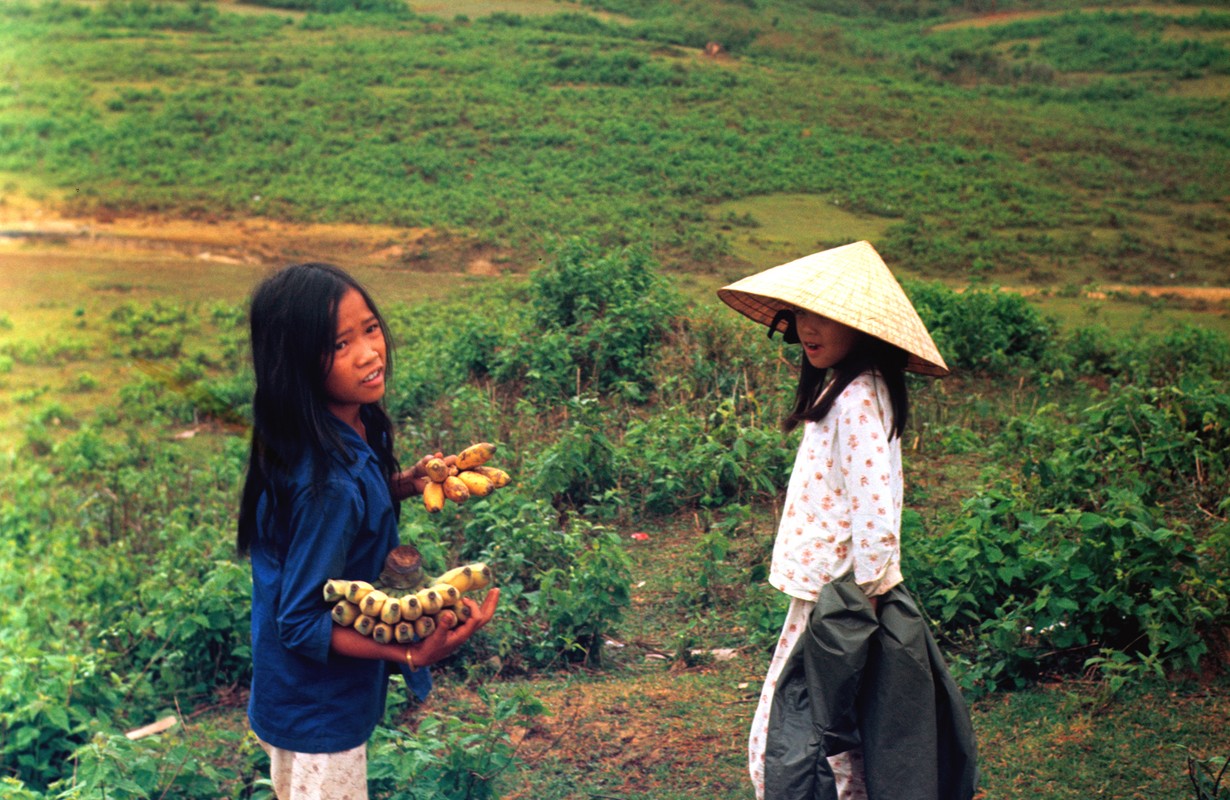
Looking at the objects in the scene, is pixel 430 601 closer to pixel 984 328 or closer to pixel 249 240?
pixel 984 328

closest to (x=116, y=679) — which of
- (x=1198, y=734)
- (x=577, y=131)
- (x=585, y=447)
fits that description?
(x=585, y=447)

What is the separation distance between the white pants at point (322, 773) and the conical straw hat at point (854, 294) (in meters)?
1.30

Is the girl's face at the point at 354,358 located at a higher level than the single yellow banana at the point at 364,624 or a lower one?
higher

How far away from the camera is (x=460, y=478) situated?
7.88ft

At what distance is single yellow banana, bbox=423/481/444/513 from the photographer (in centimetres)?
233

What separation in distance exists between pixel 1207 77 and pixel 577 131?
425 centimetres

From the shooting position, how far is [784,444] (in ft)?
17.4

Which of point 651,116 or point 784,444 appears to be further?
point 651,116

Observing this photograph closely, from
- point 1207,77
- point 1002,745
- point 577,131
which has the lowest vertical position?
point 1002,745

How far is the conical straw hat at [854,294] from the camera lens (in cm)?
257

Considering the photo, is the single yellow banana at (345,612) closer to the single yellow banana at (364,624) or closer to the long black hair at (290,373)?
the single yellow banana at (364,624)

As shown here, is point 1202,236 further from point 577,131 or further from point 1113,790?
point 1113,790

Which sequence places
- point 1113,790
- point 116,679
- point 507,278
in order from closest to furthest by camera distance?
point 1113,790 → point 116,679 → point 507,278

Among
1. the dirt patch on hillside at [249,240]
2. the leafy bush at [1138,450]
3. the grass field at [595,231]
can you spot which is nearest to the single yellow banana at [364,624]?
the grass field at [595,231]
